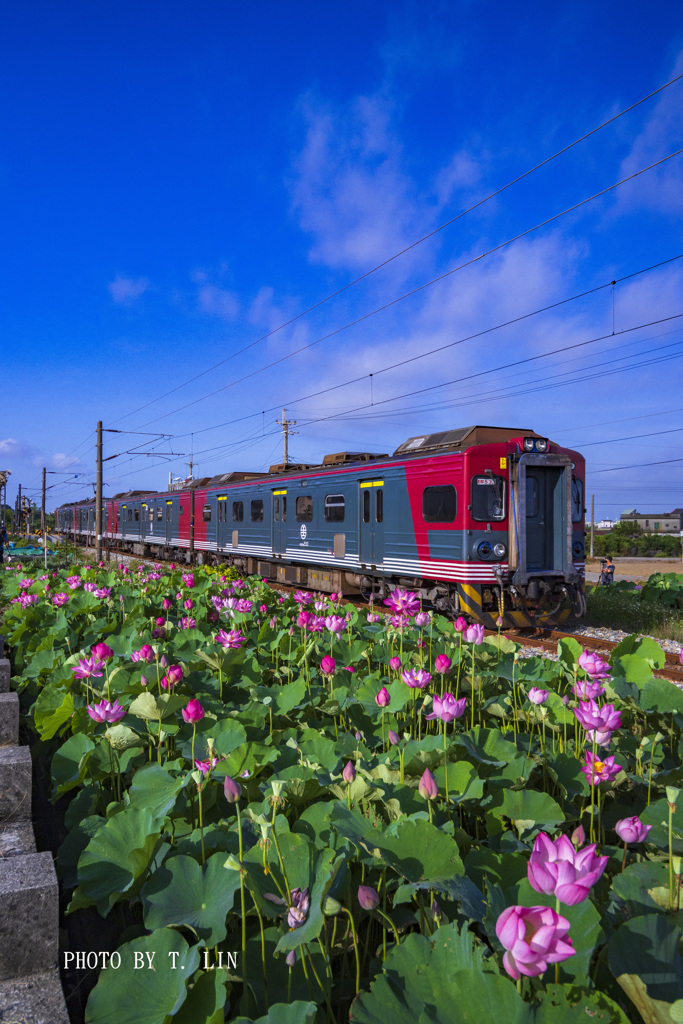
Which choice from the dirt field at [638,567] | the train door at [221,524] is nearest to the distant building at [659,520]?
the dirt field at [638,567]

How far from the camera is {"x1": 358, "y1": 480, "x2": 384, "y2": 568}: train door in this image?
36.5ft

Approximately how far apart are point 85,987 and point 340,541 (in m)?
10.7

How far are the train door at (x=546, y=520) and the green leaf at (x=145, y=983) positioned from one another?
8825 millimetres

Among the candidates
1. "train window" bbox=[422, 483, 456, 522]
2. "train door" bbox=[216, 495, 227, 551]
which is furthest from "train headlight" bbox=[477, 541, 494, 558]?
"train door" bbox=[216, 495, 227, 551]

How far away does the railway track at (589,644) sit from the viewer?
6.87 m

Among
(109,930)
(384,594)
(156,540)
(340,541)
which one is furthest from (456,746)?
(156,540)

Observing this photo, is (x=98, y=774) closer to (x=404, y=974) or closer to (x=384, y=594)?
(x=404, y=974)

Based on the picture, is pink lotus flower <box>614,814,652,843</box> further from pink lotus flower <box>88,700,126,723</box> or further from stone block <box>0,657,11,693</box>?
stone block <box>0,657,11,693</box>

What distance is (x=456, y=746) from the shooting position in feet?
7.02

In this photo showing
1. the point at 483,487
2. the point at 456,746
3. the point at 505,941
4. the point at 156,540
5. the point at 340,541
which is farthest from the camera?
the point at 156,540

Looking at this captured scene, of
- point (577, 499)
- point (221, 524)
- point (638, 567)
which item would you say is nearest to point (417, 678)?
point (577, 499)

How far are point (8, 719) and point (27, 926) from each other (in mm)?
1504

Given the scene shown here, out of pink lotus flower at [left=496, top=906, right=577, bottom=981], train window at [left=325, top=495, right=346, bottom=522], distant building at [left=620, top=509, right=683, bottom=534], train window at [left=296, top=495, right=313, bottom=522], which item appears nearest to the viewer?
pink lotus flower at [left=496, top=906, right=577, bottom=981]

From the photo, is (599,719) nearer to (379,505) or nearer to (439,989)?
(439,989)
